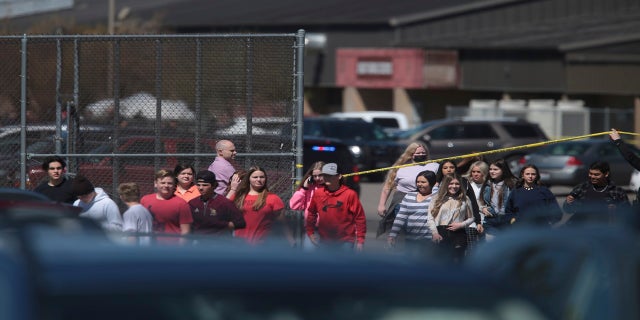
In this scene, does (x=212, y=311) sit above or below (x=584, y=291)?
above

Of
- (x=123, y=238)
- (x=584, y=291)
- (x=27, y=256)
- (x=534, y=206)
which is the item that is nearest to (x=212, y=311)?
(x=27, y=256)

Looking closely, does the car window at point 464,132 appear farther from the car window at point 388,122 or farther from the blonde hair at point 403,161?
the blonde hair at point 403,161

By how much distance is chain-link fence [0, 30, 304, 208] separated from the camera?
10.8m

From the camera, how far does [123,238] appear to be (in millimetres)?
3262

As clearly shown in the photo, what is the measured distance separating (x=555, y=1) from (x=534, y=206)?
127ft

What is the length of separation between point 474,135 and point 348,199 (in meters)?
19.1

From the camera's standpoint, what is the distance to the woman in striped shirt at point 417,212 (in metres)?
9.94

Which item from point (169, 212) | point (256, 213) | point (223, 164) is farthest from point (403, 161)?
point (169, 212)

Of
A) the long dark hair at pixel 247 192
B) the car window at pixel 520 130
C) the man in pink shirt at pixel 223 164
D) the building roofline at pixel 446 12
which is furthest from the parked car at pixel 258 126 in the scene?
the building roofline at pixel 446 12

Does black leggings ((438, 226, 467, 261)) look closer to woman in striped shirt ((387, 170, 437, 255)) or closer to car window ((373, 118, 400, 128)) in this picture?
woman in striped shirt ((387, 170, 437, 255))

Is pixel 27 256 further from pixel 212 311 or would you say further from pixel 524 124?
pixel 524 124

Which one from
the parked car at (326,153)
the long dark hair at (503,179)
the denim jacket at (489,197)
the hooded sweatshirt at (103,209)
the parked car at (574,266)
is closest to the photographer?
the parked car at (574,266)

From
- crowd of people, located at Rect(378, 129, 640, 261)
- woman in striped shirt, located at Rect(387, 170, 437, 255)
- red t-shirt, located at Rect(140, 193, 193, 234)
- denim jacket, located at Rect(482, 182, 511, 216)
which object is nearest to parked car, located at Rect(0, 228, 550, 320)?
red t-shirt, located at Rect(140, 193, 193, 234)

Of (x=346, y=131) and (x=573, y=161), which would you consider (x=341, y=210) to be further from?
(x=346, y=131)
